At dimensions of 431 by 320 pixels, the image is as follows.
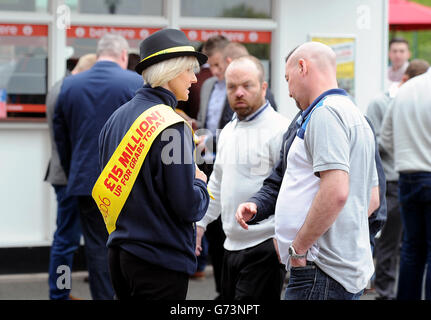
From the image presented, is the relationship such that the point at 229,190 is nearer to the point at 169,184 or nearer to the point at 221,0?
the point at 169,184

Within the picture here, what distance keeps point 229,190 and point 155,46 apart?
149 centimetres

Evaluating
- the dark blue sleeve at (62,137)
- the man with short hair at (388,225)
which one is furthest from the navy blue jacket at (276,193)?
the man with short hair at (388,225)

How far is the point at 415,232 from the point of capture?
6184 mm

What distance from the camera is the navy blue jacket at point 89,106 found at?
5.73 meters

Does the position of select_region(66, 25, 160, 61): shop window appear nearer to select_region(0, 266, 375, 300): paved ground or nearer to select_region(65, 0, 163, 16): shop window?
select_region(65, 0, 163, 16): shop window

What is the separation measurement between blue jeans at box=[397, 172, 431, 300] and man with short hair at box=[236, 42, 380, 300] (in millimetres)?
2596

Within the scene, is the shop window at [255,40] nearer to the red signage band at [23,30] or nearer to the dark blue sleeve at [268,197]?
the red signage band at [23,30]

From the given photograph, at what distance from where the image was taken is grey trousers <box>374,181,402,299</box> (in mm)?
7098

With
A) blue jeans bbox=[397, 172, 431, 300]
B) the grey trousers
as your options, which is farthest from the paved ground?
blue jeans bbox=[397, 172, 431, 300]

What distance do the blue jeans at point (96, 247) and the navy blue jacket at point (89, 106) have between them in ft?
0.45

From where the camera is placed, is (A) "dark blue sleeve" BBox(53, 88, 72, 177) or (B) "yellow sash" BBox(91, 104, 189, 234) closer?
(B) "yellow sash" BBox(91, 104, 189, 234)

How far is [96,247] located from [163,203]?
2.51 metres

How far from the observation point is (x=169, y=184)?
3.40 m

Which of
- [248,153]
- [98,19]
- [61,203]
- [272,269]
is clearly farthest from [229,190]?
[98,19]
